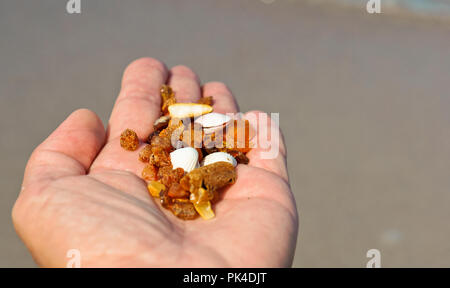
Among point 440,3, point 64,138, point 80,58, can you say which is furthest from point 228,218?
point 440,3

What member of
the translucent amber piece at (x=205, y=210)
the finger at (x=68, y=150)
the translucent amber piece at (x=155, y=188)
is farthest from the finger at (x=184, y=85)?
the translucent amber piece at (x=205, y=210)

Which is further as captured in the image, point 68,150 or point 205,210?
point 68,150

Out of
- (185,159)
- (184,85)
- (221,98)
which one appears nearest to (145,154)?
(185,159)

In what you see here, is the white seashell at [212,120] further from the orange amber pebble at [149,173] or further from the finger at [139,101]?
the orange amber pebble at [149,173]

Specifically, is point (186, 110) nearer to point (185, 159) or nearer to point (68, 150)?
point (185, 159)

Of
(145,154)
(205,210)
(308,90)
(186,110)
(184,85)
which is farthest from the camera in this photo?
(308,90)

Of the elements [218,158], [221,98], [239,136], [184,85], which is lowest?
[218,158]

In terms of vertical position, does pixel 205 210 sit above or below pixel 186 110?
below

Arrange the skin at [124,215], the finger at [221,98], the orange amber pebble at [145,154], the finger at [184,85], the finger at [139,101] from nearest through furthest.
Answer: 1. the skin at [124,215]
2. the orange amber pebble at [145,154]
3. the finger at [139,101]
4. the finger at [221,98]
5. the finger at [184,85]
